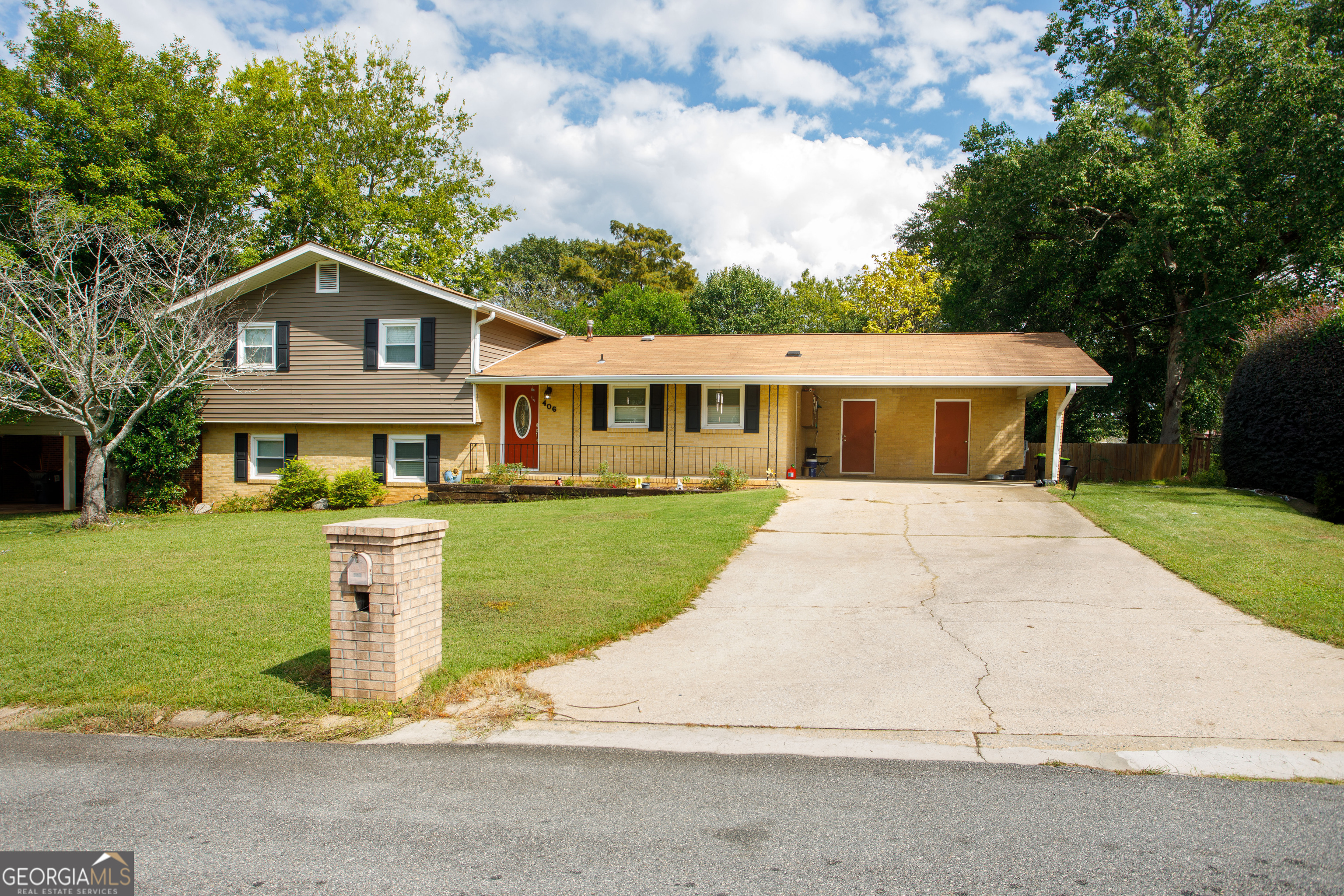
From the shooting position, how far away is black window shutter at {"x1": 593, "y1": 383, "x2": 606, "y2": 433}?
18.7m

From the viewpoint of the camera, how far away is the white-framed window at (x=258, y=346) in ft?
63.0

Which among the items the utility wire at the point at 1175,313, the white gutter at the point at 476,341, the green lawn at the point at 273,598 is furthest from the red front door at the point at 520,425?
the utility wire at the point at 1175,313

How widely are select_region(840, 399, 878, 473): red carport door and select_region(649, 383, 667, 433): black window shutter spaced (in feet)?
16.2

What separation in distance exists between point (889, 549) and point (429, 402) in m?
12.8

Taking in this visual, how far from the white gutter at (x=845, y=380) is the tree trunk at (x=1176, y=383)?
7.11 meters

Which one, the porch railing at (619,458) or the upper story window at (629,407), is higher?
the upper story window at (629,407)

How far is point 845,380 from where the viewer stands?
16484 mm

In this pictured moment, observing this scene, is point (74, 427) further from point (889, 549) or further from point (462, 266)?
point (889, 549)

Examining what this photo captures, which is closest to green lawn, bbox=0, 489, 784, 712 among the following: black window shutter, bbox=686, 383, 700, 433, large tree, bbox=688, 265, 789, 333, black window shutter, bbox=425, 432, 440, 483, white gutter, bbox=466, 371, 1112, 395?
white gutter, bbox=466, 371, 1112, 395

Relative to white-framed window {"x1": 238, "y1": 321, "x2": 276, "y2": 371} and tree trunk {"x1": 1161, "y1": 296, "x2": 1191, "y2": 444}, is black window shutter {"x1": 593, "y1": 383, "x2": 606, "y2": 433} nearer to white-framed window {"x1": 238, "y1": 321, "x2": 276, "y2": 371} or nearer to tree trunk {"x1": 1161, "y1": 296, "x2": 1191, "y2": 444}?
white-framed window {"x1": 238, "y1": 321, "x2": 276, "y2": 371}

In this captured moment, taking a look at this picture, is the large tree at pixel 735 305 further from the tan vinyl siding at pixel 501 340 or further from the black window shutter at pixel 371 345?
the black window shutter at pixel 371 345

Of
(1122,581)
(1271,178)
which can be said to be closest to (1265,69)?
(1271,178)

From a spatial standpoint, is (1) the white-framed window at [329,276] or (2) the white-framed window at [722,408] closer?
(2) the white-framed window at [722,408]

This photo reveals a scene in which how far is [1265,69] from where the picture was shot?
18828 mm
